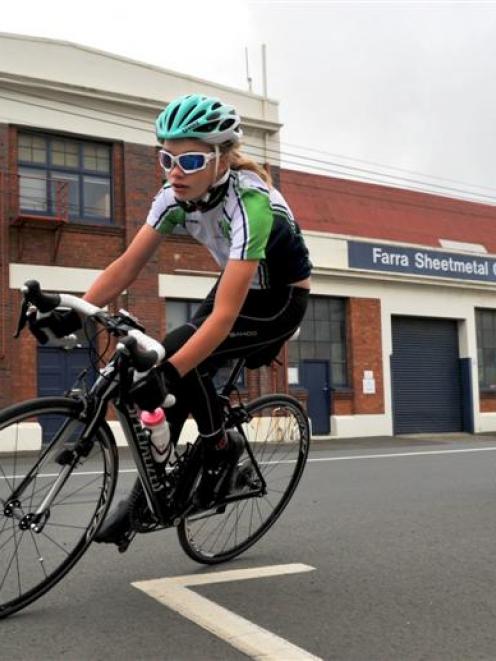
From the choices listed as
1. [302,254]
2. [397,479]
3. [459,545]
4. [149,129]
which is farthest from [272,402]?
[149,129]

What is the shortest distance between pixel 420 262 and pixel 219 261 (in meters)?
Answer: 22.9

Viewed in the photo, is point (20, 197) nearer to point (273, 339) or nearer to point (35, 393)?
point (35, 393)

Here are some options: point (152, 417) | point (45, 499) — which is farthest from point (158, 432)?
point (45, 499)

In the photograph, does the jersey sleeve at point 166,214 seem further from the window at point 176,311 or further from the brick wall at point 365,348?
the brick wall at point 365,348

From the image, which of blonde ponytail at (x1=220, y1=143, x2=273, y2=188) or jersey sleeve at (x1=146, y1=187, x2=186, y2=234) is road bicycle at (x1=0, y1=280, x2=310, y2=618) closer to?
jersey sleeve at (x1=146, y1=187, x2=186, y2=234)

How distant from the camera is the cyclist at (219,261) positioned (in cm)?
330

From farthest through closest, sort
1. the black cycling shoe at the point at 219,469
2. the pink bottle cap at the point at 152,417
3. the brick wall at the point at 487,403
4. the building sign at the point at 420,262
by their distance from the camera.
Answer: the brick wall at the point at 487,403 < the building sign at the point at 420,262 < the black cycling shoe at the point at 219,469 < the pink bottle cap at the point at 152,417

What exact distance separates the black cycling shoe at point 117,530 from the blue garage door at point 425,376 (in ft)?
72.1

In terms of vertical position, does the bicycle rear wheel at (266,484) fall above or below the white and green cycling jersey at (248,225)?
below

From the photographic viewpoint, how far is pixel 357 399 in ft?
78.8

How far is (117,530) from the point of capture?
3.49m

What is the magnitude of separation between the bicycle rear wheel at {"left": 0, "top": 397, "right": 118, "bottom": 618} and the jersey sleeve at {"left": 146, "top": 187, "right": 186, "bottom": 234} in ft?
3.16

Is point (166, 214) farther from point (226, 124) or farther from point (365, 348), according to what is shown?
point (365, 348)

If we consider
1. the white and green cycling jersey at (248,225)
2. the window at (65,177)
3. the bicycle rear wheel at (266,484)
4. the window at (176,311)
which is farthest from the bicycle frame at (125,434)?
the window at (176,311)
